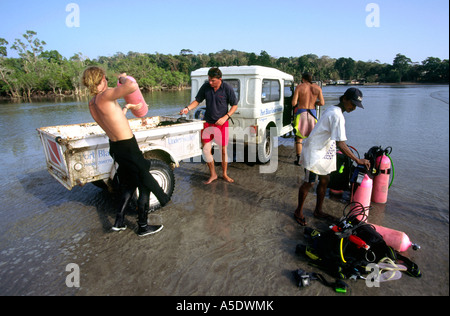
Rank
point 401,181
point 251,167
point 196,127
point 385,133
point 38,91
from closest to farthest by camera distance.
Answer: point 196,127 < point 401,181 < point 251,167 < point 385,133 < point 38,91

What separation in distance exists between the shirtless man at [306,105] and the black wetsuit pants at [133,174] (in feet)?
12.7

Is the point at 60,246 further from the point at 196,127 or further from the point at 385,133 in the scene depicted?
the point at 385,133

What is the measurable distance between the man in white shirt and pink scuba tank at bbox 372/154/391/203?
3.07ft

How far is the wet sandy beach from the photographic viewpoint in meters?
2.64

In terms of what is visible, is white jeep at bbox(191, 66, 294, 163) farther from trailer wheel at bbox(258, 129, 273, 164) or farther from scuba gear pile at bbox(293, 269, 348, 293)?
scuba gear pile at bbox(293, 269, 348, 293)

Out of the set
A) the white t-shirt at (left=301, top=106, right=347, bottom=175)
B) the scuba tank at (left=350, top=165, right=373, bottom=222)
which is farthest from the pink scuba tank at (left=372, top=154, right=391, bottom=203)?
the white t-shirt at (left=301, top=106, right=347, bottom=175)

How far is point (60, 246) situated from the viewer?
3.43 meters

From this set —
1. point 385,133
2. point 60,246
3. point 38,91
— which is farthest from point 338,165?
point 38,91

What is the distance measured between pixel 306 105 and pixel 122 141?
14.5ft

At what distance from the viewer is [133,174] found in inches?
132

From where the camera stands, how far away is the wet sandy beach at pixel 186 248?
2637 millimetres

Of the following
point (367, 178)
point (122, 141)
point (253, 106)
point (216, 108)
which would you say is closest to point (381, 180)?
point (367, 178)

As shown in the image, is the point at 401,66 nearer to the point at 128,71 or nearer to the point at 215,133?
the point at 128,71

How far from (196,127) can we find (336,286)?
3311 millimetres
